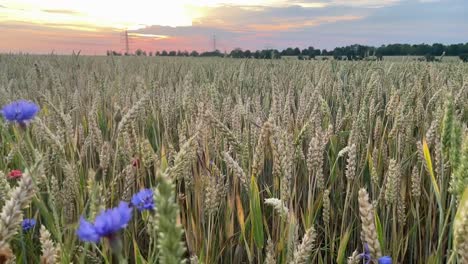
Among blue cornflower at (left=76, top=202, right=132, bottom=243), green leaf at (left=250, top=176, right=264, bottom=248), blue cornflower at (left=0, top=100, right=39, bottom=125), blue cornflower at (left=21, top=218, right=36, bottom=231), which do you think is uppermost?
blue cornflower at (left=0, top=100, right=39, bottom=125)

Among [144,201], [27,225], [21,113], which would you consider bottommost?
[27,225]

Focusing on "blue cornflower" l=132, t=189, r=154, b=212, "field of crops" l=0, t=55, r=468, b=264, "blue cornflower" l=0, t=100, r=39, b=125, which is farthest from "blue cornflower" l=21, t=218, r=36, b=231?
"blue cornflower" l=132, t=189, r=154, b=212

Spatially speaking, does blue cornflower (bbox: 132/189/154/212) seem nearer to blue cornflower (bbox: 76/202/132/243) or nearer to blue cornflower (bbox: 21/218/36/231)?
blue cornflower (bbox: 76/202/132/243)

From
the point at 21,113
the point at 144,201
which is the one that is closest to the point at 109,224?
the point at 144,201

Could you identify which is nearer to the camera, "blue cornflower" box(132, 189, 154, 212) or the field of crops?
the field of crops

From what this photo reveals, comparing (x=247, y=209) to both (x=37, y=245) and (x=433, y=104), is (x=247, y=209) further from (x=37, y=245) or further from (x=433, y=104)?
(x=433, y=104)

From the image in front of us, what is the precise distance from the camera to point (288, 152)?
104 cm

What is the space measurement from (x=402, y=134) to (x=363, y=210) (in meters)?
1.15

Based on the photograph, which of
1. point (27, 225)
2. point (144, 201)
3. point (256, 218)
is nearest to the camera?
point (144, 201)

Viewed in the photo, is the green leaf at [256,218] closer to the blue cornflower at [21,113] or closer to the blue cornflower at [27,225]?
the blue cornflower at [21,113]

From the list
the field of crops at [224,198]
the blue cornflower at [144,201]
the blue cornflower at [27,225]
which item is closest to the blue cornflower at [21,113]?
the field of crops at [224,198]

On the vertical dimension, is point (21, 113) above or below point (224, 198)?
above

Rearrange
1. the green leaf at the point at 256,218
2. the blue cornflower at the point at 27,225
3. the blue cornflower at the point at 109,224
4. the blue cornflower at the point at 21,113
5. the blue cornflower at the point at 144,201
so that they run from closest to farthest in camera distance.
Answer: the blue cornflower at the point at 109,224
the blue cornflower at the point at 144,201
the blue cornflower at the point at 21,113
the green leaf at the point at 256,218
the blue cornflower at the point at 27,225

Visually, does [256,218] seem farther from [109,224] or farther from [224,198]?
[109,224]
